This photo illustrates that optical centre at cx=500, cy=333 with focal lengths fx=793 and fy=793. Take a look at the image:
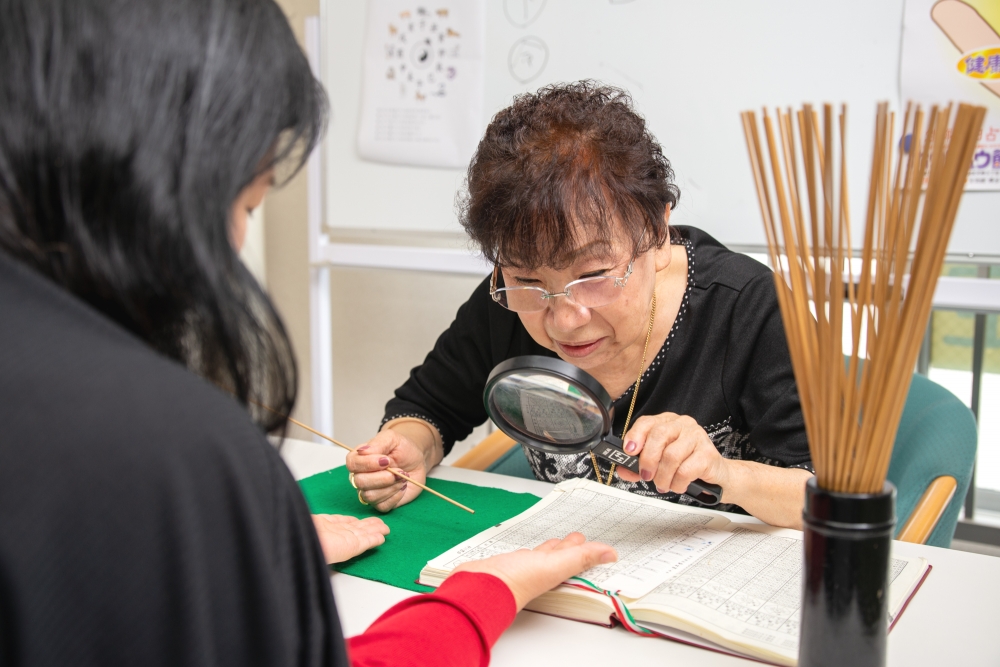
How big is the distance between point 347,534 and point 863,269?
0.84 meters

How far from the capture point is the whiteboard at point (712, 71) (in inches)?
82.2

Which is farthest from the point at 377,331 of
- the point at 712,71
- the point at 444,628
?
the point at 444,628

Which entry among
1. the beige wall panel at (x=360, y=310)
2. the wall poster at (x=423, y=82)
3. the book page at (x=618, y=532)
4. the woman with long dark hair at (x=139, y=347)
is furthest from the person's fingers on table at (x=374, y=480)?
the beige wall panel at (x=360, y=310)

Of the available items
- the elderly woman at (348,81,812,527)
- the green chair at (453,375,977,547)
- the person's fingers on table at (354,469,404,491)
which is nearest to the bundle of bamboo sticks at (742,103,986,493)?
the elderly woman at (348,81,812,527)

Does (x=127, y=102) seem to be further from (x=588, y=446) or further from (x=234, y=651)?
(x=588, y=446)

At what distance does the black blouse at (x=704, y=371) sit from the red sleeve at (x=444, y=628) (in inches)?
25.8

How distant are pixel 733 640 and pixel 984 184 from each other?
162 centimetres

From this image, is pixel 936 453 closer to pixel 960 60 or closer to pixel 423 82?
pixel 960 60

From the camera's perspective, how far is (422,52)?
2.75m

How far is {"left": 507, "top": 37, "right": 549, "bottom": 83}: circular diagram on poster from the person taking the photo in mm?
2527

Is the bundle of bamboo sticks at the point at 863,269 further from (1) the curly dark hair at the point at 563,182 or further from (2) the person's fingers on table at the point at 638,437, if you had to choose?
(1) the curly dark hair at the point at 563,182

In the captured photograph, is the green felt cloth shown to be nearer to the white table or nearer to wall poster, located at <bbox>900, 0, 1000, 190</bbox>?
→ the white table

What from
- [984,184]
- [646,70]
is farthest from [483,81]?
[984,184]

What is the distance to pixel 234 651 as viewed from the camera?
56 centimetres
